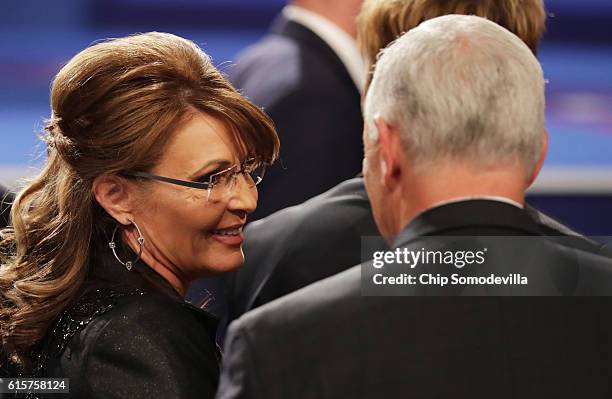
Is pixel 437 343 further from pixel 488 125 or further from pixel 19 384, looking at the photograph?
pixel 19 384

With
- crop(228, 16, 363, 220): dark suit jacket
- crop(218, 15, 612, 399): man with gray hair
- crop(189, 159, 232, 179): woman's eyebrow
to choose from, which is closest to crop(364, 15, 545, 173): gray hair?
crop(218, 15, 612, 399): man with gray hair

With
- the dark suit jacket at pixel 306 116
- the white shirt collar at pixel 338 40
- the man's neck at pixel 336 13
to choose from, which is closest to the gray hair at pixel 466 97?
the dark suit jacket at pixel 306 116

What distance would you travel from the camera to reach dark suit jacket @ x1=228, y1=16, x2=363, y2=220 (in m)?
3.36

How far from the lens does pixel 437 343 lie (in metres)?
1.50

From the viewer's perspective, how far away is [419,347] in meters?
1.49

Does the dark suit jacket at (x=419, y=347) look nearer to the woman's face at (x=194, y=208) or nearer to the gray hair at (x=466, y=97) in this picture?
the gray hair at (x=466, y=97)

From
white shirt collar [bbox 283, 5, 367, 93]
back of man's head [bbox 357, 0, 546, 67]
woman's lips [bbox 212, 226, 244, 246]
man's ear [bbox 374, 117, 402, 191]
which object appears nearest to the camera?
man's ear [bbox 374, 117, 402, 191]

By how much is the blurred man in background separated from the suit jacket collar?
0.67 meters

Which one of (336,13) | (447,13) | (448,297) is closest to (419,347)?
(448,297)

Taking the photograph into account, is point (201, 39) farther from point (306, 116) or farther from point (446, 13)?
point (446, 13)

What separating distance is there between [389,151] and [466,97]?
14 cm

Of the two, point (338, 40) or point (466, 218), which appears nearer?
point (466, 218)

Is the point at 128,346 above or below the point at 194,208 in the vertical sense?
below

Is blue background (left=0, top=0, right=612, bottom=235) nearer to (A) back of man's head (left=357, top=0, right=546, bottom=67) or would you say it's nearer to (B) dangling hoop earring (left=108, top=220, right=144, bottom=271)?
(A) back of man's head (left=357, top=0, right=546, bottom=67)
